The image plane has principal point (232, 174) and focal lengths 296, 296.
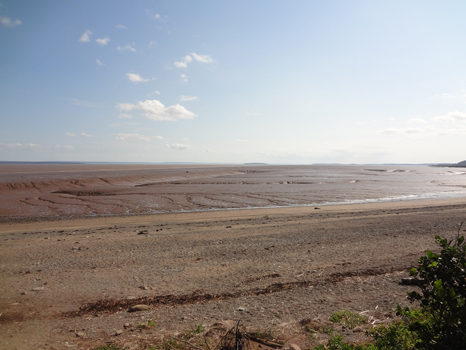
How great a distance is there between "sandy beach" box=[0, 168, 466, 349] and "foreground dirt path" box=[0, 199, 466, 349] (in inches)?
0.9

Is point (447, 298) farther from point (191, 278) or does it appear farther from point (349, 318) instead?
point (191, 278)

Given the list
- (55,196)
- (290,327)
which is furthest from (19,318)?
(55,196)

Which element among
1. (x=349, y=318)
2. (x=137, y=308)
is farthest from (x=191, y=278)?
(x=349, y=318)

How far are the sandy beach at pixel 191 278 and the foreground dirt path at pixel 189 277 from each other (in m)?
0.02

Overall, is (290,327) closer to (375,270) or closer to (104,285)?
(375,270)

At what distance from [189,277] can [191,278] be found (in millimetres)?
79

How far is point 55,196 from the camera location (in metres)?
24.1

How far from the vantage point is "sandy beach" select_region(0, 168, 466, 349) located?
467 centimetres

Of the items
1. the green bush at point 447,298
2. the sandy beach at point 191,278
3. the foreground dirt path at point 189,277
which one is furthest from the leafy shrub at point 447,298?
the foreground dirt path at point 189,277

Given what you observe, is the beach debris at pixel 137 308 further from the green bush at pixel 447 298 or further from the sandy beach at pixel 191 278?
the green bush at pixel 447 298

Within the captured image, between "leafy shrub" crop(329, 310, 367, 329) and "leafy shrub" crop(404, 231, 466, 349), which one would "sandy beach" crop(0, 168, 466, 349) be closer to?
"leafy shrub" crop(329, 310, 367, 329)

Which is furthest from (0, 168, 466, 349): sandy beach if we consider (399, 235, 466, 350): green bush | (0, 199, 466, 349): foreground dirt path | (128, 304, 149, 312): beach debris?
(399, 235, 466, 350): green bush

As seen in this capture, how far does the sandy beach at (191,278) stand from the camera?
15.3ft

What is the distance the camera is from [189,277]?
661 centimetres
